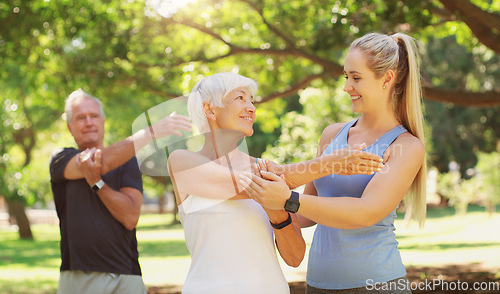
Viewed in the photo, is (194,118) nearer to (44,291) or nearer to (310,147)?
(44,291)

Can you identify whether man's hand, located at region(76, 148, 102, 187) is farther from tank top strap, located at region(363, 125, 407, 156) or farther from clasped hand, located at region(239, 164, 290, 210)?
tank top strap, located at region(363, 125, 407, 156)

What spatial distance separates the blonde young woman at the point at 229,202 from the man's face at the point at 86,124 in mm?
1543

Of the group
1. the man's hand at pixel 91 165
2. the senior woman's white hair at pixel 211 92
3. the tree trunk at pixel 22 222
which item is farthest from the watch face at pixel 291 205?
the tree trunk at pixel 22 222

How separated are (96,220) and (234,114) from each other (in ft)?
5.40

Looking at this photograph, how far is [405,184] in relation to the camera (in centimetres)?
269

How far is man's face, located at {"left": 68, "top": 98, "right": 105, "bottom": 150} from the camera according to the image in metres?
4.04

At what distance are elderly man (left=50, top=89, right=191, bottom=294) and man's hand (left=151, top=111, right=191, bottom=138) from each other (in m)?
0.77

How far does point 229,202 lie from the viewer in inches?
101

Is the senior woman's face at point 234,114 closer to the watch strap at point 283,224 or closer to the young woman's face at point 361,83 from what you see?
the watch strap at point 283,224

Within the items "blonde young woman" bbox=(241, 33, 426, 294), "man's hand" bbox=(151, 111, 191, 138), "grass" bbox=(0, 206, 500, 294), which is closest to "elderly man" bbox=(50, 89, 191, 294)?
"man's hand" bbox=(151, 111, 191, 138)

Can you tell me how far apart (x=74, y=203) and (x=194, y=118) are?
1564 mm

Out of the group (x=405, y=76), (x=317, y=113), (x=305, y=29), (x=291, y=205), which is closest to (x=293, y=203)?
(x=291, y=205)

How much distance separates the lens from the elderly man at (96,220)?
372cm

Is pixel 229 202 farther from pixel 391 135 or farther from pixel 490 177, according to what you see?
pixel 490 177
